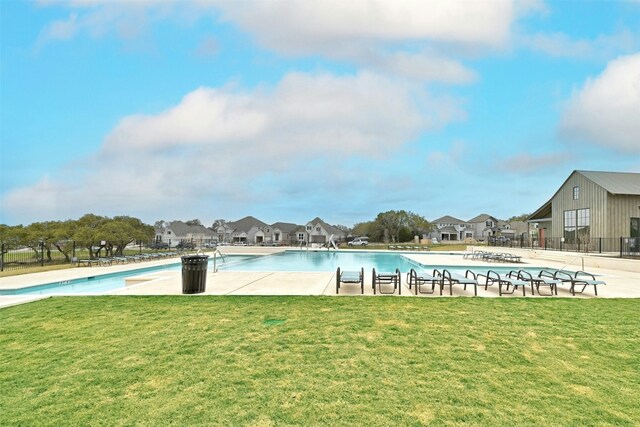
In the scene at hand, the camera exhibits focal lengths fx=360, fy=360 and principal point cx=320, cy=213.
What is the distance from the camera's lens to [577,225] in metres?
29.5

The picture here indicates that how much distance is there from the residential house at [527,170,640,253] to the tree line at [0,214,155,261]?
35215 millimetres

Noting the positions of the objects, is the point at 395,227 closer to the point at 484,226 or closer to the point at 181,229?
the point at 484,226

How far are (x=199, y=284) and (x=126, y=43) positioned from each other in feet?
43.1

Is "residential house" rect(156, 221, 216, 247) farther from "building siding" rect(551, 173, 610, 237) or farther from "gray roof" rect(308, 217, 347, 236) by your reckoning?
"building siding" rect(551, 173, 610, 237)

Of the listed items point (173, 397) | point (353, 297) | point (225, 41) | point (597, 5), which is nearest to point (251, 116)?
point (225, 41)

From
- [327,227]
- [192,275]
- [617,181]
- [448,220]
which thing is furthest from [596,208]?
[448,220]

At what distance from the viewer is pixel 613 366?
4.78 meters

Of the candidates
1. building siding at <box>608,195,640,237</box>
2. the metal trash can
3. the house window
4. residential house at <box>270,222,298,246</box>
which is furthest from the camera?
residential house at <box>270,222,298,246</box>

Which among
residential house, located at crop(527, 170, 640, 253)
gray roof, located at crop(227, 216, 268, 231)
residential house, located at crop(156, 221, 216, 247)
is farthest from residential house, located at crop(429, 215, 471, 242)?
residential house, located at crop(527, 170, 640, 253)

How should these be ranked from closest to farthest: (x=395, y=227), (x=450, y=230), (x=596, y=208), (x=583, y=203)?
(x=596, y=208)
(x=583, y=203)
(x=395, y=227)
(x=450, y=230)

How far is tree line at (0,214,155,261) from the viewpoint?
26953 millimetres

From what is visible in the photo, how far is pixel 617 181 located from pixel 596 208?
332cm

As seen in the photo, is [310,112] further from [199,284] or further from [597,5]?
[199,284]

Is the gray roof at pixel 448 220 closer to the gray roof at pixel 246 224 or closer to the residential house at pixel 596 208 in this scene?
the gray roof at pixel 246 224
